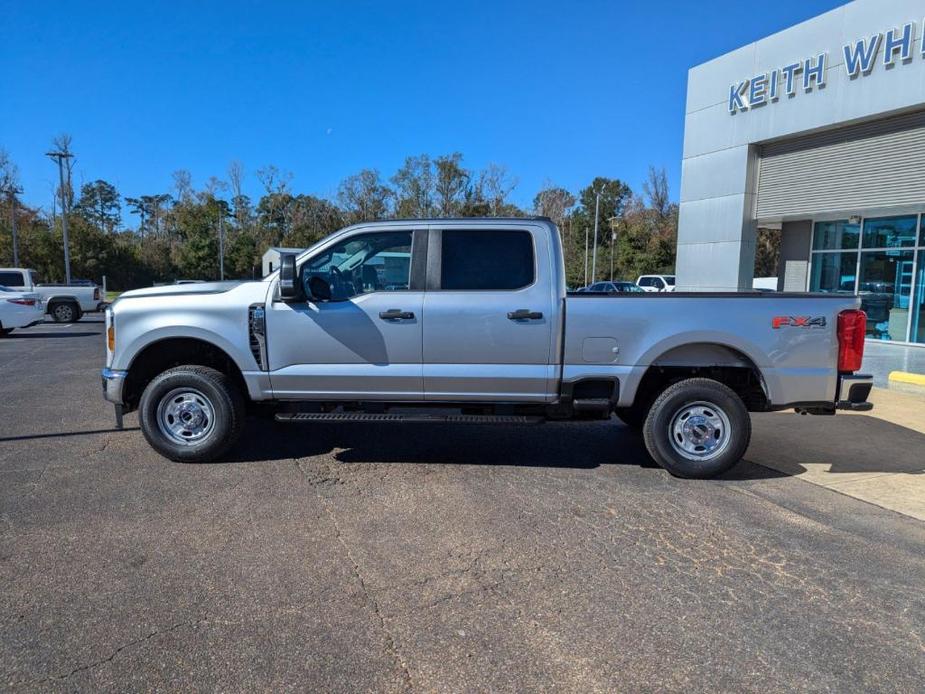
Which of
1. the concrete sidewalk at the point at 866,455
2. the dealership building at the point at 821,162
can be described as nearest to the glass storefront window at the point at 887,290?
the dealership building at the point at 821,162

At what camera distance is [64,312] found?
22.1 metres

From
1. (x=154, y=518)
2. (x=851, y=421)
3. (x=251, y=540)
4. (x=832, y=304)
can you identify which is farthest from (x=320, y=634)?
(x=851, y=421)

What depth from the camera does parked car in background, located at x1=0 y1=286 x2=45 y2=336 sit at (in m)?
17.2

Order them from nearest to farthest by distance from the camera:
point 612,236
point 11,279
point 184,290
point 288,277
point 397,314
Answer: point 288,277 → point 397,314 → point 184,290 → point 11,279 → point 612,236

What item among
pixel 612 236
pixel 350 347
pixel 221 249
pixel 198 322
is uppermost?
pixel 612 236

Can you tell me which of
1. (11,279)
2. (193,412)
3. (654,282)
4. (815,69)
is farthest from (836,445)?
(654,282)

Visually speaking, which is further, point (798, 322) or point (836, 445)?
point (836, 445)

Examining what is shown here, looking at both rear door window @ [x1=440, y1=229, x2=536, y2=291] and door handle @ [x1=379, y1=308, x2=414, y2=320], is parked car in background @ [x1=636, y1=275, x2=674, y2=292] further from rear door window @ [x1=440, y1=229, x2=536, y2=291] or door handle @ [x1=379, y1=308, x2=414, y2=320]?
door handle @ [x1=379, y1=308, x2=414, y2=320]

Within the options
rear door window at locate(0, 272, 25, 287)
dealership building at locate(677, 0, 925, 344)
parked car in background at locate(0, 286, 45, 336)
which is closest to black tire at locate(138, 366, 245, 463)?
dealership building at locate(677, 0, 925, 344)

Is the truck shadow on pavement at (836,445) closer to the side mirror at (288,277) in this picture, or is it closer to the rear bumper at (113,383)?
the side mirror at (288,277)

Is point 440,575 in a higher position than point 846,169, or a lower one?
lower

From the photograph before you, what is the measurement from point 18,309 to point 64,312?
A: 509 cm

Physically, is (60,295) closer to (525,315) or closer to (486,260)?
(486,260)

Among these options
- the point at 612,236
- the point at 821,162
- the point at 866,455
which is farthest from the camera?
the point at 612,236
